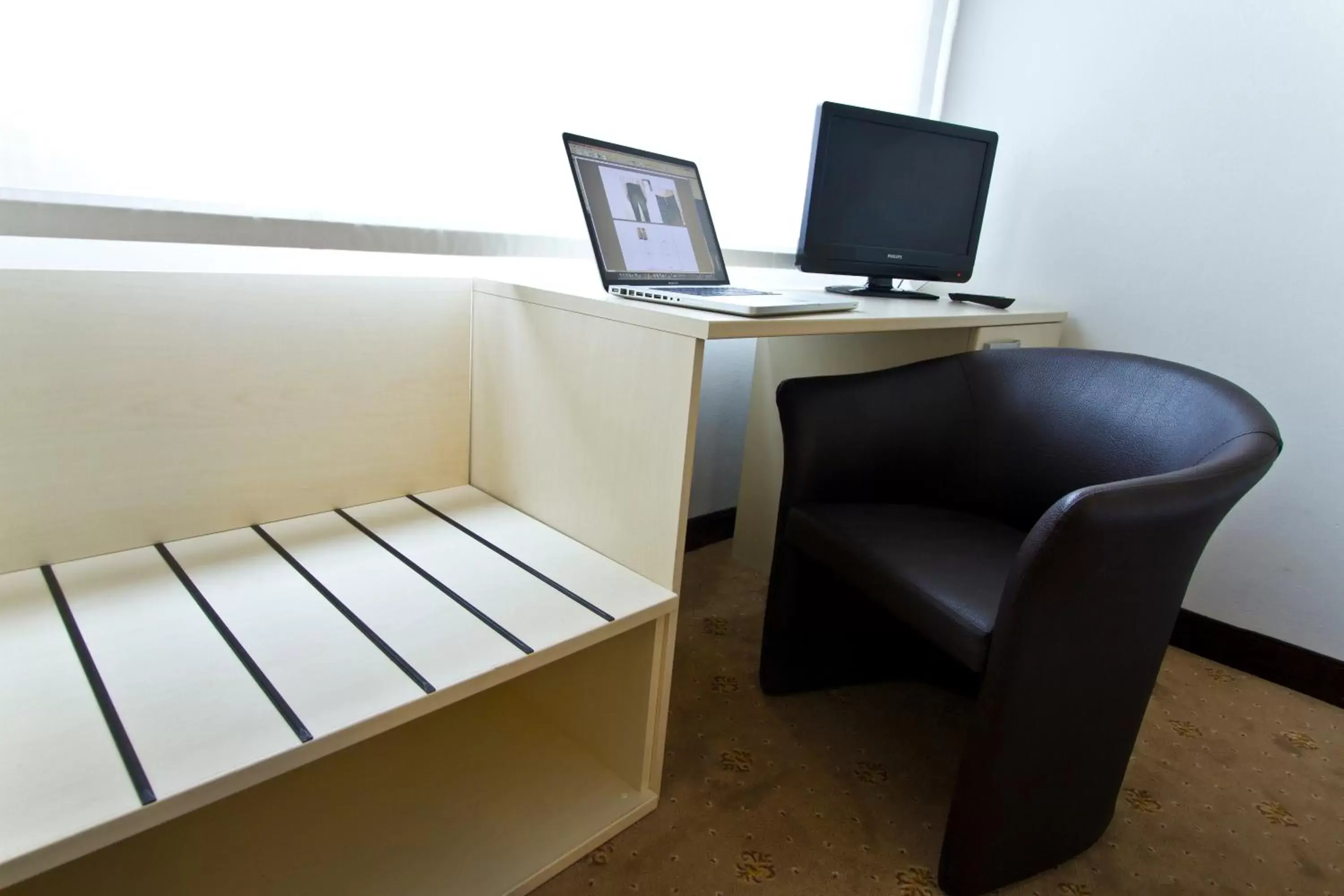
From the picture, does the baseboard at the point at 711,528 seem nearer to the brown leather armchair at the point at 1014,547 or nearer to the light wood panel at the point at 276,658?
the brown leather armchair at the point at 1014,547

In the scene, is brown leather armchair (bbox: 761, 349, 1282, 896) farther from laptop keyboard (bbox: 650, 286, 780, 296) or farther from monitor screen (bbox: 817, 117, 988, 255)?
monitor screen (bbox: 817, 117, 988, 255)

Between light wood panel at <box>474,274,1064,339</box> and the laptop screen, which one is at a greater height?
the laptop screen

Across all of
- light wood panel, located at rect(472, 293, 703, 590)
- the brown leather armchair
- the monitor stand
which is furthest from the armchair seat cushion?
the monitor stand

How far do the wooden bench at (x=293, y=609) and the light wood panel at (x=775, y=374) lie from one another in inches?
28.5

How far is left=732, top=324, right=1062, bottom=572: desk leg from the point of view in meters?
1.60

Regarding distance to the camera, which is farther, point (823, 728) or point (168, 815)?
point (823, 728)

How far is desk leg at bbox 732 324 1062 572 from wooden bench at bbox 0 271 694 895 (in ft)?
2.20

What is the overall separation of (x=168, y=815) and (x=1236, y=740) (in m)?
1.71

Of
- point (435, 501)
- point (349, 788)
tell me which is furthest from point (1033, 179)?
point (349, 788)

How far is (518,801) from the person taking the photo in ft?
3.60

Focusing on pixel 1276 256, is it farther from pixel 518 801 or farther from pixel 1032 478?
pixel 518 801

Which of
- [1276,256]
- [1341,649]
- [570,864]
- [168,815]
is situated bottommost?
[570,864]

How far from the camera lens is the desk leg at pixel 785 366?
5.25 feet

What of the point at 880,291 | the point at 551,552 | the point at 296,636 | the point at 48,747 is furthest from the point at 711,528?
the point at 48,747
